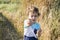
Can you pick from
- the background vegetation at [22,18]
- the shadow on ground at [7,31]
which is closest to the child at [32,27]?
the background vegetation at [22,18]

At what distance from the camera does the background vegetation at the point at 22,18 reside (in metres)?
6.62

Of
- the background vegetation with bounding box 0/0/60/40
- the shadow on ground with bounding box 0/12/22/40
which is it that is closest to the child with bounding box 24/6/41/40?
the background vegetation with bounding box 0/0/60/40

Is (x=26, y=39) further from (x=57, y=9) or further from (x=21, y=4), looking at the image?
(x=21, y=4)

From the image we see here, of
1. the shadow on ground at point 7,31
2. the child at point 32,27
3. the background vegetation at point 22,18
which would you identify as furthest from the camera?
the shadow on ground at point 7,31

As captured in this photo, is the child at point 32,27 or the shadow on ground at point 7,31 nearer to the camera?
the child at point 32,27

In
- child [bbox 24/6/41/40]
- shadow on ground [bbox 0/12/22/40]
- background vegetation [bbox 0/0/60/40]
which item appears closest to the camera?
child [bbox 24/6/41/40]

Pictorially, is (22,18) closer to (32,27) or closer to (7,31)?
(7,31)

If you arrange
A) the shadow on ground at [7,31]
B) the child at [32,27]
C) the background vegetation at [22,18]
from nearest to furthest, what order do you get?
the child at [32,27], the background vegetation at [22,18], the shadow on ground at [7,31]

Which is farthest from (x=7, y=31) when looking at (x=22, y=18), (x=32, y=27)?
(x=32, y=27)

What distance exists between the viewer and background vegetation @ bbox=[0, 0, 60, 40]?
21.7 ft

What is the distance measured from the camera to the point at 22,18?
7.44m

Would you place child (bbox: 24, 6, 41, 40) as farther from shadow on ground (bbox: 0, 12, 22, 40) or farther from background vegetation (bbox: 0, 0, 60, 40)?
shadow on ground (bbox: 0, 12, 22, 40)

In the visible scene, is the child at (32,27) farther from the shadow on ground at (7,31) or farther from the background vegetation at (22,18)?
the shadow on ground at (7,31)

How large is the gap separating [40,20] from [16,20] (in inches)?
34.3
